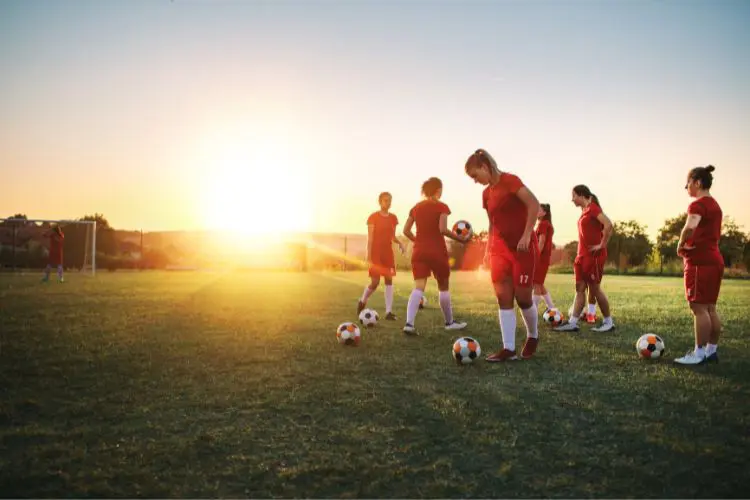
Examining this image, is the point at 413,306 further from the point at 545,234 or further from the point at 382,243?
the point at 545,234

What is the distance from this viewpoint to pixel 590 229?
8438 millimetres

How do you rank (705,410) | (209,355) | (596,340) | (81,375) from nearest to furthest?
1. (705,410)
2. (81,375)
3. (209,355)
4. (596,340)

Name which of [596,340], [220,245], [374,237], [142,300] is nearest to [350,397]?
[596,340]

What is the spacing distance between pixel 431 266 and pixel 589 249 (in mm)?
2456

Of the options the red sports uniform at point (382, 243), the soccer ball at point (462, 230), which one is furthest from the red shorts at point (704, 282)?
the red sports uniform at point (382, 243)

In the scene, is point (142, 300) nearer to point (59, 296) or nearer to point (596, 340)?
point (59, 296)

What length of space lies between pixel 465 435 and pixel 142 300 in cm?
1149

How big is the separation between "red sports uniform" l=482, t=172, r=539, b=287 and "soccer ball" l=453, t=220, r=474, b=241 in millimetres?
1899

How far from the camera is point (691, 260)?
570cm

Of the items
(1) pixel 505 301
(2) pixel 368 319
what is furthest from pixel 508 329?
(2) pixel 368 319

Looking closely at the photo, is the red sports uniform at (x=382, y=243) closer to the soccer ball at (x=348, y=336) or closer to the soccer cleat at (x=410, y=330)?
the soccer cleat at (x=410, y=330)

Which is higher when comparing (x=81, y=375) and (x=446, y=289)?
(x=446, y=289)

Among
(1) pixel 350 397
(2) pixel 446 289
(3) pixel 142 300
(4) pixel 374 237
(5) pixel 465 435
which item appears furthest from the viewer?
(3) pixel 142 300

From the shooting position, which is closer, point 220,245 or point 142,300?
point 142,300
